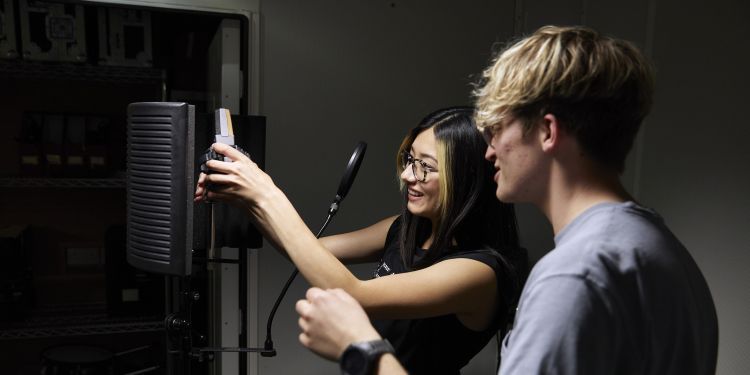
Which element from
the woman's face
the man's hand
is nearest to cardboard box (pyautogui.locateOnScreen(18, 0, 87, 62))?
the woman's face

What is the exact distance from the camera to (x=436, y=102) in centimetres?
190

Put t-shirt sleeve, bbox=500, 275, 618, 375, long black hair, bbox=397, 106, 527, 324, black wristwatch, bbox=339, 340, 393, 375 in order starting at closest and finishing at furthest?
t-shirt sleeve, bbox=500, 275, 618, 375, black wristwatch, bbox=339, 340, 393, 375, long black hair, bbox=397, 106, 527, 324

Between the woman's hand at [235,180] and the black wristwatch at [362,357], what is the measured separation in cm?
37

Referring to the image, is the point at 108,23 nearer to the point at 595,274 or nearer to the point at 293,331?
the point at 293,331

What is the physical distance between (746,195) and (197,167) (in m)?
1.34

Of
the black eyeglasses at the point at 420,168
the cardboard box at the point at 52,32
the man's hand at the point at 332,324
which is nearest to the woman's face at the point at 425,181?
the black eyeglasses at the point at 420,168

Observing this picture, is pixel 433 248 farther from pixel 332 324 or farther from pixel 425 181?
pixel 332 324

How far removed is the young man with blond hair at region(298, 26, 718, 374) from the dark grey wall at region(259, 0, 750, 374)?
0.81m

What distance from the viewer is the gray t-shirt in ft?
1.78

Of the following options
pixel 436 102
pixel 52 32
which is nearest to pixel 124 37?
pixel 52 32

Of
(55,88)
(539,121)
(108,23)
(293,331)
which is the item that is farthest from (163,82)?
(539,121)

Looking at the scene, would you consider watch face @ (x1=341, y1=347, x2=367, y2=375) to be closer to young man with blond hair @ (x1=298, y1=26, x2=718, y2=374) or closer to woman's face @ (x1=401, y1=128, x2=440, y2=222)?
young man with blond hair @ (x1=298, y1=26, x2=718, y2=374)

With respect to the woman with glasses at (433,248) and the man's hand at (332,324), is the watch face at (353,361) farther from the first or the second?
the woman with glasses at (433,248)

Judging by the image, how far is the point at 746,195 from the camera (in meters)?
1.21
